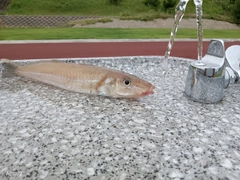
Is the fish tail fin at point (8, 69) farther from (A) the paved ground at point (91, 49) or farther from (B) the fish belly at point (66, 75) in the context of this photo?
(A) the paved ground at point (91, 49)

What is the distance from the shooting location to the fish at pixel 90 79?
1526 millimetres

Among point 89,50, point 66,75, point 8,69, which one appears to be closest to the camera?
point 66,75

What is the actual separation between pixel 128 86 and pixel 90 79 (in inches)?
8.7

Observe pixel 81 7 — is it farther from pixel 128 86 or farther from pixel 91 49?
pixel 128 86

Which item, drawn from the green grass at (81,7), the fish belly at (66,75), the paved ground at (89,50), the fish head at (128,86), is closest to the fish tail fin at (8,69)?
the fish belly at (66,75)

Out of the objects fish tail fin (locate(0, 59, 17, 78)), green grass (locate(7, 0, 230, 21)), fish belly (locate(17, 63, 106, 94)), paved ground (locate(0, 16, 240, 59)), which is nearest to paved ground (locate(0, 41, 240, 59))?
paved ground (locate(0, 16, 240, 59))

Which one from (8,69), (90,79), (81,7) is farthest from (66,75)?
(81,7)

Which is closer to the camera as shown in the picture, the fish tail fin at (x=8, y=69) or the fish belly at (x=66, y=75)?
the fish belly at (x=66, y=75)

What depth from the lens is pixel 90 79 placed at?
1615mm

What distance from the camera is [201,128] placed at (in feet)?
4.42

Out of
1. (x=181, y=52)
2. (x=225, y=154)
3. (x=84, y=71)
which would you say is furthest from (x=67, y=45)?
(x=225, y=154)

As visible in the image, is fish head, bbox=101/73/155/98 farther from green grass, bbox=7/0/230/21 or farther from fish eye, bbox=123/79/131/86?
green grass, bbox=7/0/230/21

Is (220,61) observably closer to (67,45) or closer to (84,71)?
(84,71)

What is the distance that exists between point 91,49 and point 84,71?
1.81m
